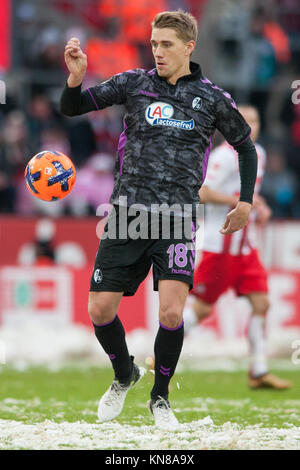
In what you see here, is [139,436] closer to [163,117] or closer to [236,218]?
[236,218]

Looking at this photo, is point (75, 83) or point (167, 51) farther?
point (167, 51)

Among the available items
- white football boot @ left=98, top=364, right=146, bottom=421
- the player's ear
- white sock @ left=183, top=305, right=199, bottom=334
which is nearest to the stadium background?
white sock @ left=183, top=305, right=199, bottom=334

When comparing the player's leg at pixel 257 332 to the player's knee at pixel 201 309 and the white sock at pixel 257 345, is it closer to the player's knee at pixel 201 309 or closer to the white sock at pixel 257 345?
the white sock at pixel 257 345

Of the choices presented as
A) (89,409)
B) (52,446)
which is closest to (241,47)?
(89,409)

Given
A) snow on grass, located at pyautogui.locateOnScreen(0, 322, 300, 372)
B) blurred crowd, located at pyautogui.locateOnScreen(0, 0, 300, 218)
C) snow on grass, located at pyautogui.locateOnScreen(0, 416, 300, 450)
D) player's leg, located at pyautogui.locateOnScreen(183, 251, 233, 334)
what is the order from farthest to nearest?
blurred crowd, located at pyautogui.locateOnScreen(0, 0, 300, 218), snow on grass, located at pyautogui.locateOnScreen(0, 322, 300, 372), player's leg, located at pyautogui.locateOnScreen(183, 251, 233, 334), snow on grass, located at pyautogui.locateOnScreen(0, 416, 300, 450)

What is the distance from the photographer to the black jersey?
18.1 ft

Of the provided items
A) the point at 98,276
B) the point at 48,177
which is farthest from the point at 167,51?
the point at 98,276

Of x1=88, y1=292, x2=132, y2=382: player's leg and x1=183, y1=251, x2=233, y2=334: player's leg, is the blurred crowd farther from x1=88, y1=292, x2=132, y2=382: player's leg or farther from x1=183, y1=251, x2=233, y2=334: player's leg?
x1=88, y1=292, x2=132, y2=382: player's leg

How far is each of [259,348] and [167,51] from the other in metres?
3.51

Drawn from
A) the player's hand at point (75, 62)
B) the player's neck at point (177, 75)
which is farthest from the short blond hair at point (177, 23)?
the player's hand at point (75, 62)

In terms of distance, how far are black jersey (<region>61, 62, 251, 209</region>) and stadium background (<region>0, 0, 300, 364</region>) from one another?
4826mm

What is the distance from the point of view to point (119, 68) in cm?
1498

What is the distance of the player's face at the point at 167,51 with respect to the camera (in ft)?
18.1

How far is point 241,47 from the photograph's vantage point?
49.5 feet
